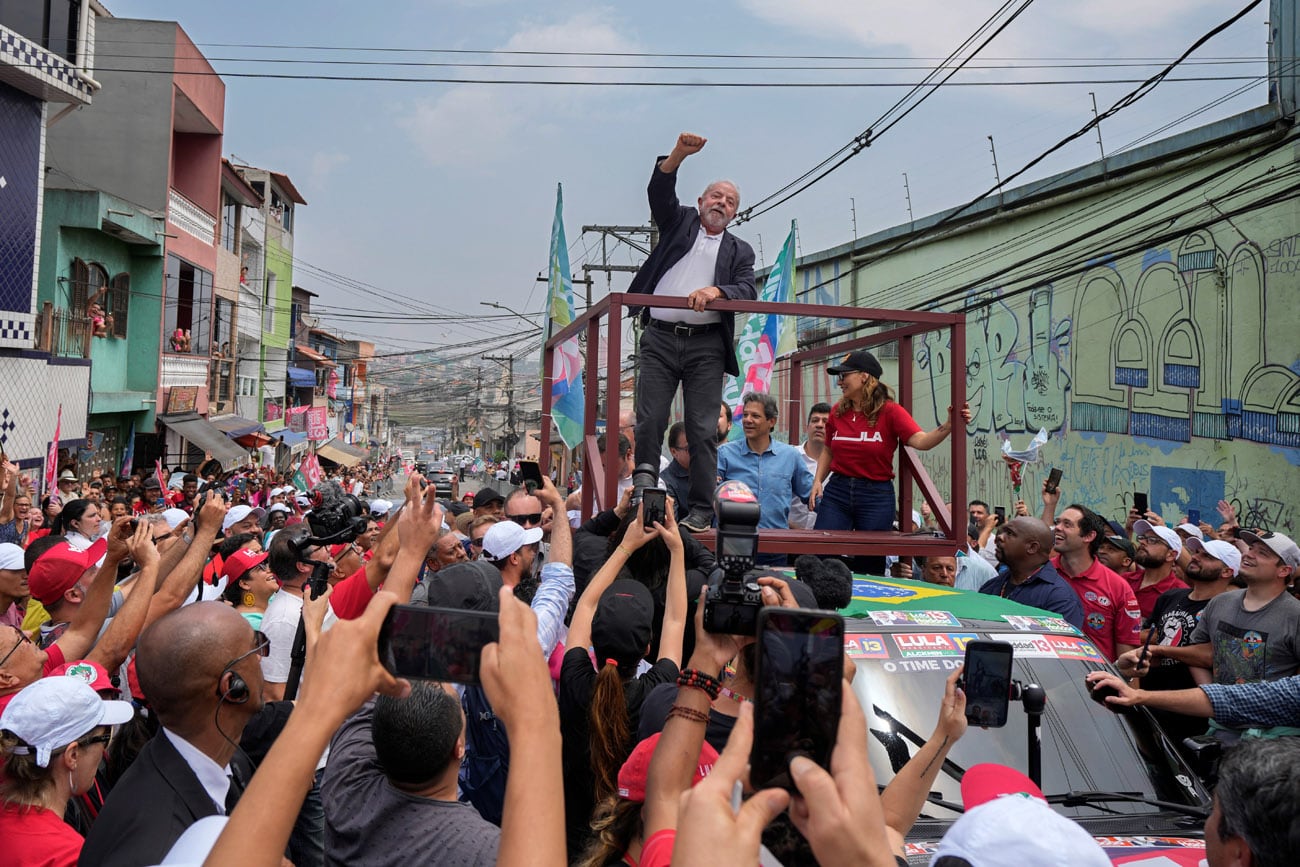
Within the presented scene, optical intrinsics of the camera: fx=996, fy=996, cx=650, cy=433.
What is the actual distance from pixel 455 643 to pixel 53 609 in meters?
4.48

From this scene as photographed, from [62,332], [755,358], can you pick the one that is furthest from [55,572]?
[62,332]

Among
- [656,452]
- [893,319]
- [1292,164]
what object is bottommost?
[656,452]

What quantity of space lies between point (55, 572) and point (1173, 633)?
246 inches

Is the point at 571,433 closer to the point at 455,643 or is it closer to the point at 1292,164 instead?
the point at 455,643

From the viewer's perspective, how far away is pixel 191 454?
26.6 m

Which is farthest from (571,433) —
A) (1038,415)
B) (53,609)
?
(1038,415)

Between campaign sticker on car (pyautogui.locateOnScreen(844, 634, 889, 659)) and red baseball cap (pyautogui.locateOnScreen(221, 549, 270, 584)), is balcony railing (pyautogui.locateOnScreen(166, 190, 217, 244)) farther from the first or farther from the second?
campaign sticker on car (pyautogui.locateOnScreen(844, 634, 889, 659))

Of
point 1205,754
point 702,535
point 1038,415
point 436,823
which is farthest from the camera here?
point 1038,415

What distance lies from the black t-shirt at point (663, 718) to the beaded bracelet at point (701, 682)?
53 cm

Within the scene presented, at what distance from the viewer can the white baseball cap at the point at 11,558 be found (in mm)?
4820

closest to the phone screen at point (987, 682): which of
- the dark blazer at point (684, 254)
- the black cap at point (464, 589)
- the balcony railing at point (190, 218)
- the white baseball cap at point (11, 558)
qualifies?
the black cap at point (464, 589)

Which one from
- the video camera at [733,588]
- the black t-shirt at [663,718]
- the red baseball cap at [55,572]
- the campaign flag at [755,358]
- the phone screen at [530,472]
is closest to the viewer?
the video camera at [733,588]

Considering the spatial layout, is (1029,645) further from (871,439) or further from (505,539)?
(871,439)

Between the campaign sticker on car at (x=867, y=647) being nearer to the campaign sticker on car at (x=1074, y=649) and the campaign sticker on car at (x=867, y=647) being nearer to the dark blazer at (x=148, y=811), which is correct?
the campaign sticker on car at (x=1074, y=649)
